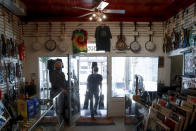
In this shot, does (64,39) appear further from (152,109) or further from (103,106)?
(152,109)

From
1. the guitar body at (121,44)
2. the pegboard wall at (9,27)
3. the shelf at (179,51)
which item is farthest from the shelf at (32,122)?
the shelf at (179,51)

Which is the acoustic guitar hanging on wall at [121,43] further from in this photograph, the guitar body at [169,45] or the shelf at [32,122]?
the shelf at [32,122]

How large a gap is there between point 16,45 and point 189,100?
4164 millimetres

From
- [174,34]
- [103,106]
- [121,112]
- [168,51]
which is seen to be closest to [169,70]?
[168,51]

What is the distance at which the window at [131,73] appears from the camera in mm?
4363

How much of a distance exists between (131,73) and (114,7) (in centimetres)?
256

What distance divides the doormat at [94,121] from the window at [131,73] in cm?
85

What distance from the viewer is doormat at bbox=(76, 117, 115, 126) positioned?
3.72 metres

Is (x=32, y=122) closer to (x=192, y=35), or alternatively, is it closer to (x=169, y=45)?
(x=192, y=35)

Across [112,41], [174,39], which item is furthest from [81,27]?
[174,39]

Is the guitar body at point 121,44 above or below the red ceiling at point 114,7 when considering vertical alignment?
below

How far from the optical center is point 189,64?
302 cm

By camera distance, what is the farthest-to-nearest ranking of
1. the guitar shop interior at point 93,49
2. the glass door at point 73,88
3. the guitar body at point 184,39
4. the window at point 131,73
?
the window at point 131,73
the glass door at point 73,88
the guitar shop interior at point 93,49
the guitar body at point 184,39

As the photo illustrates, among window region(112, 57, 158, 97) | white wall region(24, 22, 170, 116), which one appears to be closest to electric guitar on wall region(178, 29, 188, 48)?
white wall region(24, 22, 170, 116)
